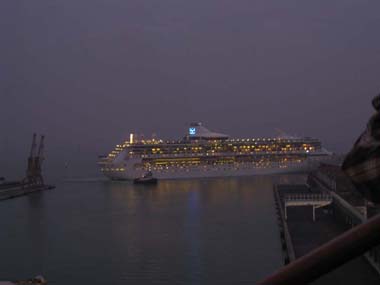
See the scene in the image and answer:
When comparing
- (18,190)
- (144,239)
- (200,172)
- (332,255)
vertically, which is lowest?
(144,239)

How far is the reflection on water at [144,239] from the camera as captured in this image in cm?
971

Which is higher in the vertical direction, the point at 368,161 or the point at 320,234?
the point at 368,161

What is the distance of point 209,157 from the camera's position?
3634 cm

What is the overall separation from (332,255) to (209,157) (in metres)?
35.9

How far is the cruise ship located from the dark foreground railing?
33.9 metres

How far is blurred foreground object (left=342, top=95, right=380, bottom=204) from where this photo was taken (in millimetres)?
603

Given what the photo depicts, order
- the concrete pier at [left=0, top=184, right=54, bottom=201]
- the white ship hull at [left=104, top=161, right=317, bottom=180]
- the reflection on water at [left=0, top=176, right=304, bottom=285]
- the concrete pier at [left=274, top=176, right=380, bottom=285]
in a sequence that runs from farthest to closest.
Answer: the white ship hull at [left=104, top=161, right=317, bottom=180]
the concrete pier at [left=0, top=184, right=54, bottom=201]
the reflection on water at [left=0, top=176, right=304, bottom=285]
the concrete pier at [left=274, top=176, right=380, bottom=285]

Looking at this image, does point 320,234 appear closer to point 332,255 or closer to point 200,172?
point 332,255

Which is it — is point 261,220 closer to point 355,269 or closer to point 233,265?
point 233,265

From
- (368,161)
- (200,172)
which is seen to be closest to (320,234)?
(368,161)

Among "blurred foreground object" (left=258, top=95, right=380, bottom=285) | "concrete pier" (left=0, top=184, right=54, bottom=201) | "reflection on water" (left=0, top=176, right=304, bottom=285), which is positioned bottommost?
"reflection on water" (left=0, top=176, right=304, bottom=285)

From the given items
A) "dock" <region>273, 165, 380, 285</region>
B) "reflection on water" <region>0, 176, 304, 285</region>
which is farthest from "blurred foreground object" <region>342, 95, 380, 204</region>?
"reflection on water" <region>0, 176, 304, 285</region>

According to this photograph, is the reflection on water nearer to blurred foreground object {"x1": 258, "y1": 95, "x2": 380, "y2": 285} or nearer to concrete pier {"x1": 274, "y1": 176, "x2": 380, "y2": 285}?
concrete pier {"x1": 274, "y1": 176, "x2": 380, "y2": 285}

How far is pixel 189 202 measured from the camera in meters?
21.5
